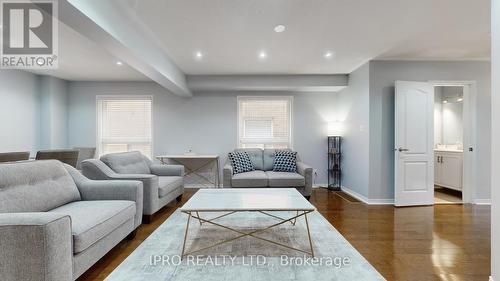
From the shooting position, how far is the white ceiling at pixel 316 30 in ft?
8.24

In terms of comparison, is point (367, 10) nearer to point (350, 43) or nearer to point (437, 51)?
point (350, 43)

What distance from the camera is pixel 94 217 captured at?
2.02 m

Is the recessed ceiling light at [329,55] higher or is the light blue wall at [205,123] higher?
the recessed ceiling light at [329,55]

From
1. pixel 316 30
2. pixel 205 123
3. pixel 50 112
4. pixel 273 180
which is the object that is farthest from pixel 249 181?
pixel 50 112

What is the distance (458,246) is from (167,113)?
5.32 m

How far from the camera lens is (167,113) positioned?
562 cm

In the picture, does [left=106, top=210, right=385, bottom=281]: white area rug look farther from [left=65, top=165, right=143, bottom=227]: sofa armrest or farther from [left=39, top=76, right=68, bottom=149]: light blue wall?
[left=39, top=76, right=68, bottom=149]: light blue wall

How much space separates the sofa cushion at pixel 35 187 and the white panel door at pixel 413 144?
446cm

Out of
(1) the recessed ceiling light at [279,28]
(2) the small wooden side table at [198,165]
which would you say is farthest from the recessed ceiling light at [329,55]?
(2) the small wooden side table at [198,165]

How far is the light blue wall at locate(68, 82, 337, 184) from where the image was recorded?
560 cm

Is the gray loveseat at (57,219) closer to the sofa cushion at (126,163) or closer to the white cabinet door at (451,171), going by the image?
the sofa cushion at (126,163)

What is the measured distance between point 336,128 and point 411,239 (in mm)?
2986

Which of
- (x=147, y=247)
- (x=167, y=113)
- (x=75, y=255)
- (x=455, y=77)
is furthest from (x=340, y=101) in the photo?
(x=75, y=255)

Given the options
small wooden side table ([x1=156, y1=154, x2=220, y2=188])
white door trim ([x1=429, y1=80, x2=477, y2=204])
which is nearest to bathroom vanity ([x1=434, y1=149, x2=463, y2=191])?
white door trim ([x1=429, y1=80, x2=477, y2=204])
